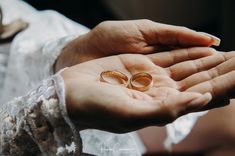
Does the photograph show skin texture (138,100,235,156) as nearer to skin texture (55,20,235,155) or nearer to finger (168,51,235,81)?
skin texture (55,20,235,155)

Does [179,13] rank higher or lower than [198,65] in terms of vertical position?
lower

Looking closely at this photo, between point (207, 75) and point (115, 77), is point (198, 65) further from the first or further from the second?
point (115, 77)

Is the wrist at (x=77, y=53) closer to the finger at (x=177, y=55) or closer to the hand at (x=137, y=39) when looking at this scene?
the hand at (x=137, y=39)

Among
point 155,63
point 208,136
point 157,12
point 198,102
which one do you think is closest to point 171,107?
point 198,102

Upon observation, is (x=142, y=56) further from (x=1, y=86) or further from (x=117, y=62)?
(x=1, y=86)

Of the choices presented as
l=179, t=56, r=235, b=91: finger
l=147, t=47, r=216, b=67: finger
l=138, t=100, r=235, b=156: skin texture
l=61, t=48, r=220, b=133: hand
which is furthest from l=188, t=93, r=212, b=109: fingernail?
l=138, t=100, r=235, b=156: skin texture

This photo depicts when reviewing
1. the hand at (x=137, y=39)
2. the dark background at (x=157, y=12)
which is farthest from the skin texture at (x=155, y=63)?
the dark background at (x=157, y=12)

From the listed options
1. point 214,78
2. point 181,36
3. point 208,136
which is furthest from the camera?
point 208,136
